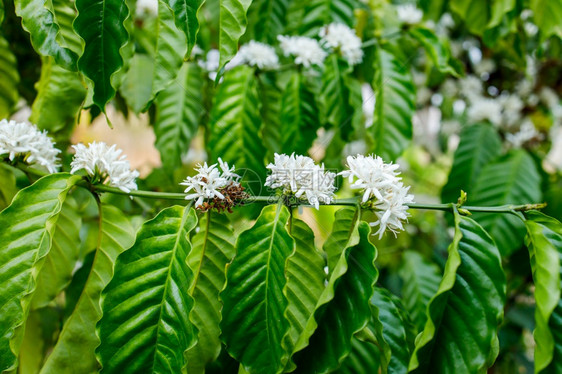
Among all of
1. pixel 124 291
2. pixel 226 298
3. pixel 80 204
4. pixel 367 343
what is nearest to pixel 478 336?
pixel 367 343

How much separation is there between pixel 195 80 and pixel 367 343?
0.77 m

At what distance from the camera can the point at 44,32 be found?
66 centimetres

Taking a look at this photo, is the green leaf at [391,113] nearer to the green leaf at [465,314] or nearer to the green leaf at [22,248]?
the green leaf at [465,314]

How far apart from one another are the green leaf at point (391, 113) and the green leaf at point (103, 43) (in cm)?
61

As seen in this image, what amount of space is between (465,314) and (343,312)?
16cm

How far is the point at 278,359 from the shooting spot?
0.58m

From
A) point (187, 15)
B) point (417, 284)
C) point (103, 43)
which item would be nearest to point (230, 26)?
point (187, 15)

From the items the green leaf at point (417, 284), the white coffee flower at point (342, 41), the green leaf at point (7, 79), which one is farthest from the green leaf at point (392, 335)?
the green leaf at point (7, 79)

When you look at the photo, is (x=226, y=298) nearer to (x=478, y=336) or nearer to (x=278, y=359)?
(x=278, y=359)

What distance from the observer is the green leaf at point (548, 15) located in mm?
1139

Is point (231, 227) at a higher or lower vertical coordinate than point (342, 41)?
lower

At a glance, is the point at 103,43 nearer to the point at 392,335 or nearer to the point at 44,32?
the point at 44,32

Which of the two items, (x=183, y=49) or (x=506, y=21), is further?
(x=506, y=21)

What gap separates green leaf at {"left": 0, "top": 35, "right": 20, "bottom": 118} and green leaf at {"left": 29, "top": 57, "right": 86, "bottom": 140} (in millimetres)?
69
